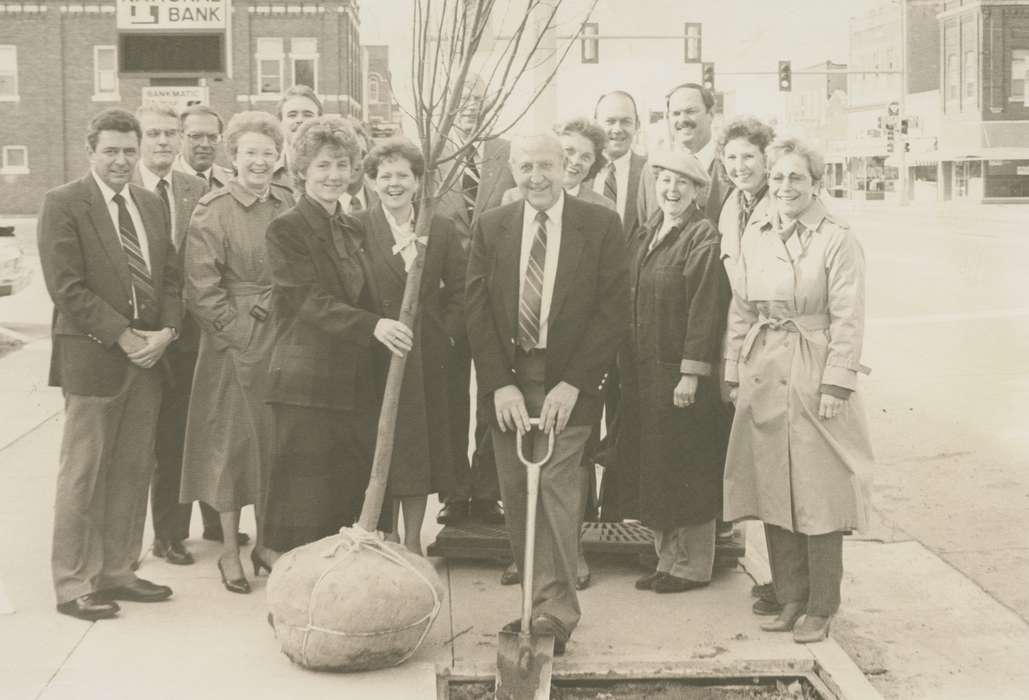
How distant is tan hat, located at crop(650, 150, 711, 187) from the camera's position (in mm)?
→ 6215

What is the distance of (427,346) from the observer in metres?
6.44

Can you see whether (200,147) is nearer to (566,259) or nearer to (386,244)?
(386,244)

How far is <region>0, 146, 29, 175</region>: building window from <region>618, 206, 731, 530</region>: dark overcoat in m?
51.0

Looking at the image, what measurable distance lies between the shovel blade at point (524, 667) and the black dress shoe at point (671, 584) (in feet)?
4.22

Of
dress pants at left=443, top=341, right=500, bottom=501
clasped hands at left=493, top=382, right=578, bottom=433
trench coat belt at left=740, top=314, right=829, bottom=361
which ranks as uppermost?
trench coat belt at left=740, top=314, right=829, bottom=361

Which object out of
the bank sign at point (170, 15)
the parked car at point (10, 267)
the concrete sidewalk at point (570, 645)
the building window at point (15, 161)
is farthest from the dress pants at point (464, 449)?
the building window at point (15, 161)

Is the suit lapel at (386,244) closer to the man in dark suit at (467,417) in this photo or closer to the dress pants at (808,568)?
the man in dark suit at (467,417)

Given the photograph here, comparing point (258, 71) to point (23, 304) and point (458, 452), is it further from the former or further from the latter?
point (458, 452)

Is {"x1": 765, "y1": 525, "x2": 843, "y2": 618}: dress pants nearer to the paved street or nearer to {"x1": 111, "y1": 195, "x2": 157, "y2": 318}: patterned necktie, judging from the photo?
the paved street

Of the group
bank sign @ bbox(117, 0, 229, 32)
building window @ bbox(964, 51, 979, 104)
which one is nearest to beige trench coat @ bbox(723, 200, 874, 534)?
bank sign @ bbox(117, 0, 229, 32)

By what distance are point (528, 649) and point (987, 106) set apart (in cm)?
6809

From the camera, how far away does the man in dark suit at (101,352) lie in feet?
19.1

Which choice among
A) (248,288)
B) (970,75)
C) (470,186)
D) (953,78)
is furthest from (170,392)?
(953,78)

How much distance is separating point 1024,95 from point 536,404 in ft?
225
